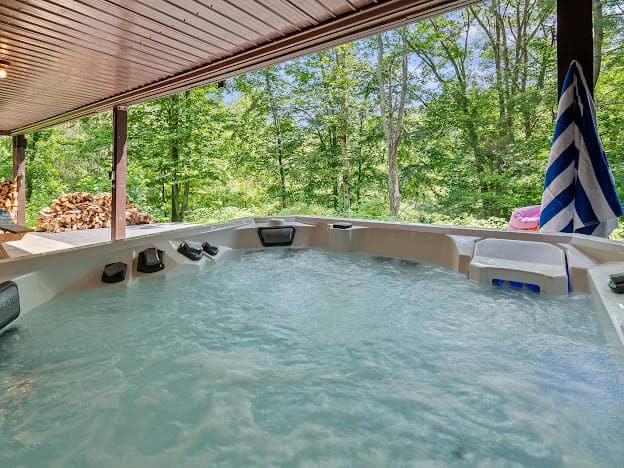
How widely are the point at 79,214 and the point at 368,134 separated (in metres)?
5.30

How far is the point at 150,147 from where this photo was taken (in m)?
7.23

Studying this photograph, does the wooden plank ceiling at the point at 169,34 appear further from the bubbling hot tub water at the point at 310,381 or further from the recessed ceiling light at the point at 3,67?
the bubbling hot tub water at the point at 310,381

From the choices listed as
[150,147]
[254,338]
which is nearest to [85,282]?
[254,338]

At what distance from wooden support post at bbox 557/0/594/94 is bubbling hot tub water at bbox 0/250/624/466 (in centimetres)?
136

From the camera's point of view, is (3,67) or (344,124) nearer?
(3,67)

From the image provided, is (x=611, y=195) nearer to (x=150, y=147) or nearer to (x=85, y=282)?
(x=85, y=282)

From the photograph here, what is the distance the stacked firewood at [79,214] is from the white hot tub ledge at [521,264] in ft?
18.0

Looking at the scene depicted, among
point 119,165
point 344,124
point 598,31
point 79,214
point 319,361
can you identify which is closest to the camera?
point 319,361

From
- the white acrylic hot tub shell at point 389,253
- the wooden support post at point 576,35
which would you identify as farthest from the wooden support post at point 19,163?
the wooden support post at point 576,35

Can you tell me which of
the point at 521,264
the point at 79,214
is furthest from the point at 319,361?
the point at 79,214

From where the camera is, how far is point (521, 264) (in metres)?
2.00

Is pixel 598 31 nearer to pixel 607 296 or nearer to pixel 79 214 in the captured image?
pixel 607 296

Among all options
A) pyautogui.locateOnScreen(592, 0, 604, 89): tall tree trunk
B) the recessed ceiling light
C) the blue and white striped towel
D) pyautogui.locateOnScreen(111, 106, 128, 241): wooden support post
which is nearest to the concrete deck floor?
Answer: pyautogui.locateOnScreen(111, 106, 128, 241): wooden support post

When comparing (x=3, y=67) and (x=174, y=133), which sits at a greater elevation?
(x=174, y=133)
